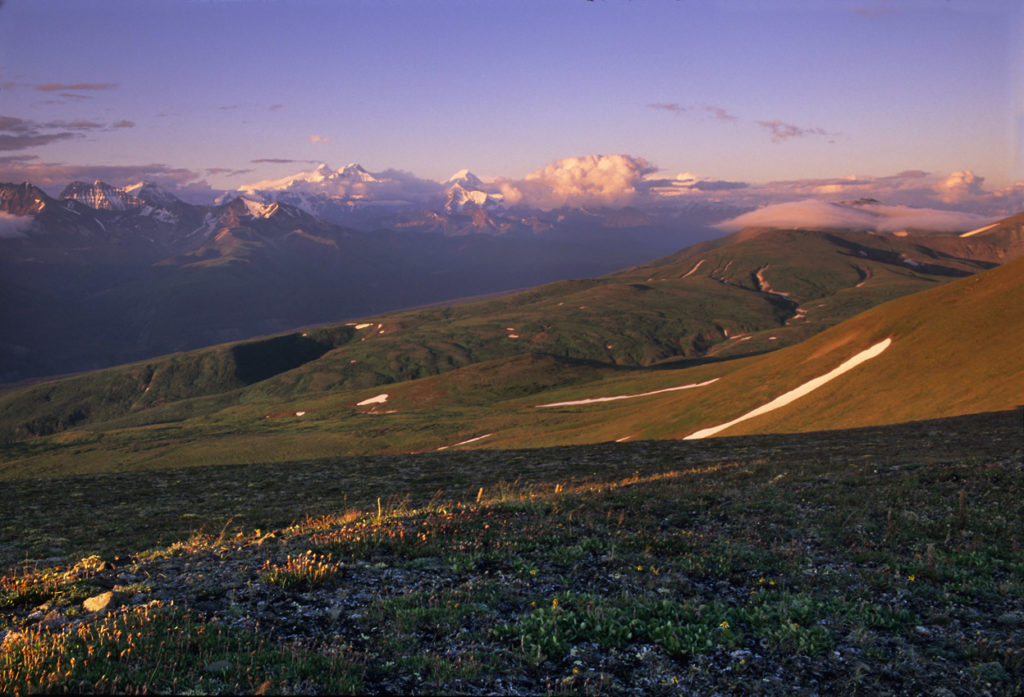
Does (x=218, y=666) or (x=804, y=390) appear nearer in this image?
(x=218, y=666)

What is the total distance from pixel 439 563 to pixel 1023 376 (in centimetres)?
4902

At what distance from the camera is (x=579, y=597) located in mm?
10555

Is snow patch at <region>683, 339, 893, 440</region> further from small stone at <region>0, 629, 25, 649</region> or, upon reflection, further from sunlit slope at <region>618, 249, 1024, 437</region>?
small stone at <region>0, 629, 25, 649</region>

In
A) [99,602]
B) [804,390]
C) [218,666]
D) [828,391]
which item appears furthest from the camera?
[804,390]

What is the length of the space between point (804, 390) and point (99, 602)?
62.7 meters

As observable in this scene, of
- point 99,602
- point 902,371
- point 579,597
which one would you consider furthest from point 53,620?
point 902,371

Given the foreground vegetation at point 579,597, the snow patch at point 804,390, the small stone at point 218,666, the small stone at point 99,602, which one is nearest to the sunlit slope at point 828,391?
the snow patch at point 804,390

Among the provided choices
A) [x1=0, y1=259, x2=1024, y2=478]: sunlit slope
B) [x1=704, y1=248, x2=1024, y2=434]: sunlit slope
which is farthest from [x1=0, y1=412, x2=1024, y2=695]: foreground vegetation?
[x1=0, y1=259, x2=1024, y2=478]: sunlit slope

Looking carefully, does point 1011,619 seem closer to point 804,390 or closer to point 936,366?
point 936,366

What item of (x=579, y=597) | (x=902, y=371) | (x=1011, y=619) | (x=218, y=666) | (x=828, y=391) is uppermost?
(x=218, y=666)

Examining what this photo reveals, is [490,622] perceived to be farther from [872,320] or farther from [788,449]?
[872,320]

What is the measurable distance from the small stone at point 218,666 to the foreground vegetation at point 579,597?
4 centimetres

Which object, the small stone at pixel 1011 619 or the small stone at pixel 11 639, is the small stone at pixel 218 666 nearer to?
the small stone at pixel 11 639

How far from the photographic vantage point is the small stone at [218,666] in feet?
24.8
